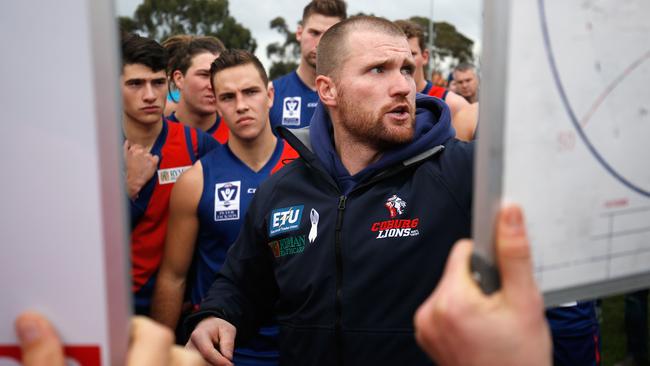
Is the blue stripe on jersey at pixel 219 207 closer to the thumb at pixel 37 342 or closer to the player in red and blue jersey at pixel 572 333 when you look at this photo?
the player in red and blue jersey at pixel 572 333

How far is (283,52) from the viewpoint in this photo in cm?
3891

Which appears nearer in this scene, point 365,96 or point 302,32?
point 365,96

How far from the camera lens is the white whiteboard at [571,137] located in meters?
0.95

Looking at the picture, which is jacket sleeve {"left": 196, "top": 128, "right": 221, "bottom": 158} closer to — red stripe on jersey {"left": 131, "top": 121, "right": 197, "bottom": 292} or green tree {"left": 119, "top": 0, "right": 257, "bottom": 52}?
red stripe on jersey {"left": 131, "top": 121, "right": 197, "bottom": 292}

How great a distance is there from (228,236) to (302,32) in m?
2.42

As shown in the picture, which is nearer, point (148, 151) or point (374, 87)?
point (374, 87)

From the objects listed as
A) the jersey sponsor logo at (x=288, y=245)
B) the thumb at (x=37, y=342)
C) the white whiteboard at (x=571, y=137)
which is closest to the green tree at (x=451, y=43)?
the jersey sponsor logo at (x=288, y=245)

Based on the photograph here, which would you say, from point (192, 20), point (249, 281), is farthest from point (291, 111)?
point (192, 20)

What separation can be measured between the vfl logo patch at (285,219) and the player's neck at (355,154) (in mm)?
297

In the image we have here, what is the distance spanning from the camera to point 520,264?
2.94 feet

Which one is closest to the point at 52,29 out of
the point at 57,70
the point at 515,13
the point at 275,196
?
the point at 57,70

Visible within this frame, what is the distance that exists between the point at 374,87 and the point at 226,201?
3.54 feet

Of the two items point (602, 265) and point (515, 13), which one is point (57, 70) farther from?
point (602, 265)

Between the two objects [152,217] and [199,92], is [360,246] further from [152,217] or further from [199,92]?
[199,92]
